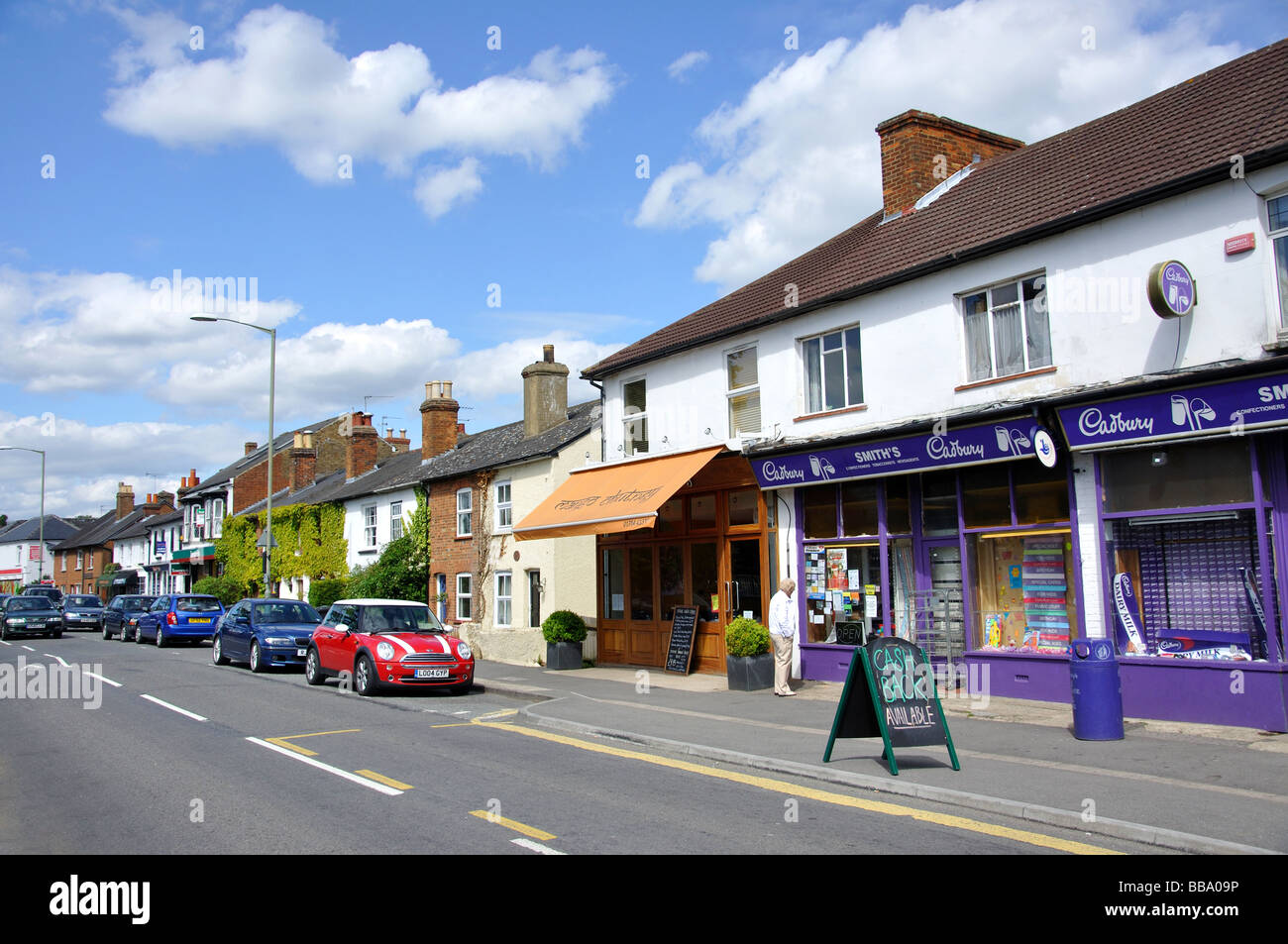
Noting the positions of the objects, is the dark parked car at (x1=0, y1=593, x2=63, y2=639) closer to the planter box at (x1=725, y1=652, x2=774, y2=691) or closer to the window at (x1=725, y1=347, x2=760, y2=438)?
the window at (x1=725, y1=347, x2=760, y2=438)

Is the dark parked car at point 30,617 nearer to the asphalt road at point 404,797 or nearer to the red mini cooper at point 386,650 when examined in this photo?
the red mini cooper at point 386,650

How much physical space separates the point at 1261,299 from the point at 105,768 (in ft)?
43.4

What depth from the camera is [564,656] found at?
802 inches

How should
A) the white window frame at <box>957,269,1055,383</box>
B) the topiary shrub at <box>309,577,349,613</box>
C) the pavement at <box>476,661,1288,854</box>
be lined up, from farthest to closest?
the topiary shrub at <box>309,577,349,613</box> → the white window frame at <box>957,269,1055,383</box> → the pavement at <box>476,661,1288,854</box>

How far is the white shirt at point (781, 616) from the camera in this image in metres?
14.9

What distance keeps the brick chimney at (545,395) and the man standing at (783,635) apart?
483 inches

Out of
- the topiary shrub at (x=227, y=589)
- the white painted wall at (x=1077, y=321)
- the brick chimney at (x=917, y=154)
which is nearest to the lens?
the white painted wall at (x=1077, y=321)

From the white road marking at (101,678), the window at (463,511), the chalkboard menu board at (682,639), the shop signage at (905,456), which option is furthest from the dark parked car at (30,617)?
the shop signage at (905,456)

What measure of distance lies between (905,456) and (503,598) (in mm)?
13540

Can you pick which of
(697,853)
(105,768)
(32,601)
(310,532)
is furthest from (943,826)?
(32,601)

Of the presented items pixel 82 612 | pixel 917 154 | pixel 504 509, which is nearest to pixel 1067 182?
pixel 917 154

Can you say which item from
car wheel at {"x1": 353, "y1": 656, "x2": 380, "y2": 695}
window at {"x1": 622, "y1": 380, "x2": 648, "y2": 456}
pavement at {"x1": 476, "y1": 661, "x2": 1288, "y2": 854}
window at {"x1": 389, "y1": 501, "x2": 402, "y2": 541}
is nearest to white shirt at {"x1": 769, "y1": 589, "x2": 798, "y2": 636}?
pavement at {"x1": 476, "y1": 661, "x2": 1288, "y2": 854}

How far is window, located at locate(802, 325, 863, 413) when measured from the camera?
1561 centimetres

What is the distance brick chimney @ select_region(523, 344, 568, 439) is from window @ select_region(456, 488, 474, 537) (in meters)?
2.39
